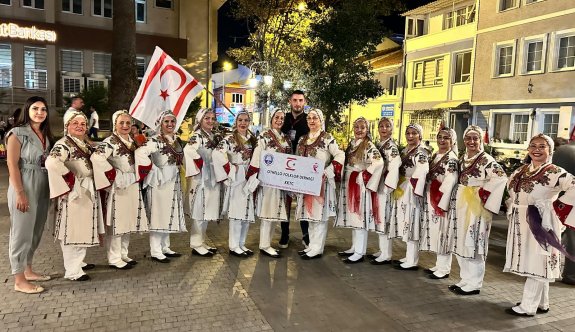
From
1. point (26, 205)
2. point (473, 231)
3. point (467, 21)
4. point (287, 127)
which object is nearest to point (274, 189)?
point (287, 127)

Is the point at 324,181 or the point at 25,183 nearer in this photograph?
the point at 25,183

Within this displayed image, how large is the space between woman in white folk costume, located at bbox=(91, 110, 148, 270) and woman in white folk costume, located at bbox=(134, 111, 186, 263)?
0.50ft

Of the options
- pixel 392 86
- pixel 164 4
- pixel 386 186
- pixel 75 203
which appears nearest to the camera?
pixel 75 203

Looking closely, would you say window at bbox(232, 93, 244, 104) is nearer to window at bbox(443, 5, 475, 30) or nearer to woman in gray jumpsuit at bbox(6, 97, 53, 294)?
window at bbox(443, 5, 475, 30)

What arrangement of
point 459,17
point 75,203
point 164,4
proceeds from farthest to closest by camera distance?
point 459,17 → point 164,4 → point 75,203

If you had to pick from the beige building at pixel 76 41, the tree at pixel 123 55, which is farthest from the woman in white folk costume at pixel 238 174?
the beige building at pixel 76 41

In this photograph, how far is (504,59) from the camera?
66.8 ft

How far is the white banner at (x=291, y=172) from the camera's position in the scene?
5.84m

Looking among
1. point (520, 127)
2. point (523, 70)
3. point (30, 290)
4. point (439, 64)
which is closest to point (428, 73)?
point (439, 64)

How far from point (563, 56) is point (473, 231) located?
16169 millimetres

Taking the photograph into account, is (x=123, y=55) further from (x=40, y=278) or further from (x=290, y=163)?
(x=40, y=278)

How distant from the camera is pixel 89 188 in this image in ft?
16.4

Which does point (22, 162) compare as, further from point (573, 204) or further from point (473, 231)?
point (573, 204)

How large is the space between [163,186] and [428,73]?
22.5 meters
